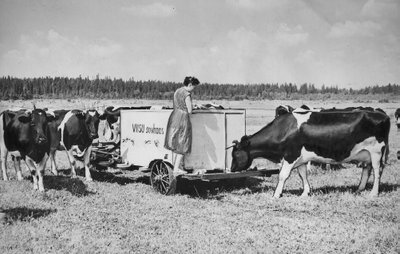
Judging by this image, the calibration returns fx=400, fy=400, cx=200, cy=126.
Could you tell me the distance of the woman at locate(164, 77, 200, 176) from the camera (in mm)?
8680

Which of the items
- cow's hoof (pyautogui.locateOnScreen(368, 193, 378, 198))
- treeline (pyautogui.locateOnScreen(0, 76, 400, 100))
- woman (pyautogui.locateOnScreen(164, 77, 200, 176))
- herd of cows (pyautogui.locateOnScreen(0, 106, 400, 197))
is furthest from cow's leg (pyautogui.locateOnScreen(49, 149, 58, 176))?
treeline (pyautogui.locateOnScreen(0, 76, 400, 100))

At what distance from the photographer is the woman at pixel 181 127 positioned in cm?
868

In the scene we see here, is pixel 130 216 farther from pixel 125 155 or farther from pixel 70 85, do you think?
pixel 70 85

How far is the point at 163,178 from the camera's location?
9250mm

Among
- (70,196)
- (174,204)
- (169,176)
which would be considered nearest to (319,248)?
(174,204)

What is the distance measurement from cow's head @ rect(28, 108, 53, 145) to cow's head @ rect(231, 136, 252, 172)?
442 centimetres

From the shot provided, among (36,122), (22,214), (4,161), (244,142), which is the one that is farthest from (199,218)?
(4,161)

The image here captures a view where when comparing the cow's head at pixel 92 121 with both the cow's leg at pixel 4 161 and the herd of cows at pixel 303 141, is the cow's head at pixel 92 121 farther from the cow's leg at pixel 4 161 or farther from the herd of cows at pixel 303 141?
the cow's leg at pixel 4 161

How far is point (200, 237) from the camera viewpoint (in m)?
6.14

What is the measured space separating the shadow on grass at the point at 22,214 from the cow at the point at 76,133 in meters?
3.81

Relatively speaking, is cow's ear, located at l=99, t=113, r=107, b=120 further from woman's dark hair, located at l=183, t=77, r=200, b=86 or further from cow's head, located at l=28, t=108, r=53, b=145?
woman's dark hair, located at l=183, t=77, r=200, b=86

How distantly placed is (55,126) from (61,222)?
5.86 m

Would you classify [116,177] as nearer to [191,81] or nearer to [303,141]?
[191,81]

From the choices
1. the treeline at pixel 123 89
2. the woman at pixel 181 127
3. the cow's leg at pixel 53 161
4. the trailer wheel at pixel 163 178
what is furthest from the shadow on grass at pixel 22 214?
the treeline at pixel 123 89
